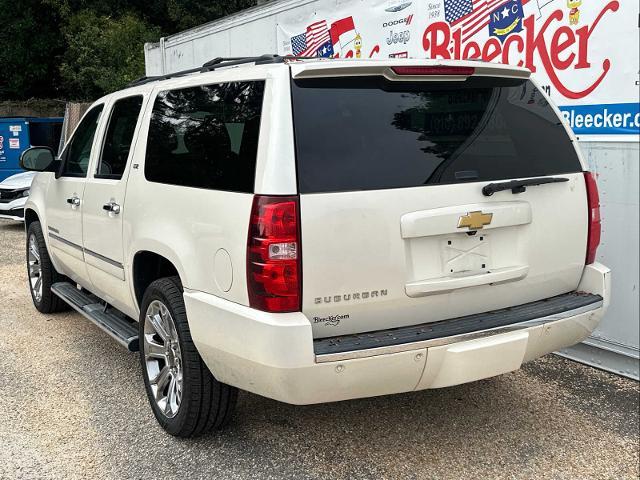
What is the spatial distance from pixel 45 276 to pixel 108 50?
47.5 ft

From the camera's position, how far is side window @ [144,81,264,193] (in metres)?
2.80

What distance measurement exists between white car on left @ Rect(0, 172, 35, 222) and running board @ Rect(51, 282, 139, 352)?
20.5 feet

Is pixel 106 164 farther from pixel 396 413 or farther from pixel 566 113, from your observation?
pixel 566 113

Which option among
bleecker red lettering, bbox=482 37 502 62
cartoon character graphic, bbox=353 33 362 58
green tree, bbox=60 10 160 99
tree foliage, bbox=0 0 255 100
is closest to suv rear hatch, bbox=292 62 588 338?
bleecker red lettering, bbox=482 37 502 62

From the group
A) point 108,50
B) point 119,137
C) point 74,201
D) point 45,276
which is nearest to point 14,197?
point 45,276

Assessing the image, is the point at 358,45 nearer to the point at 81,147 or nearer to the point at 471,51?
the point at 471,51

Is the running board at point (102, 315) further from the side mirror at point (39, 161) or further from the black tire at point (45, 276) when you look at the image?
the side mirror at point (39, 161)

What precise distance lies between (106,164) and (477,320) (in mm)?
2546

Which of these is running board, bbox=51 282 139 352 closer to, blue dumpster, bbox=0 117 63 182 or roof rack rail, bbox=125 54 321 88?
roof rack rail, bbox=125 54 321 88

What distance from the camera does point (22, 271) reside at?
775 centimetres

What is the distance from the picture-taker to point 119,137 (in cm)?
409

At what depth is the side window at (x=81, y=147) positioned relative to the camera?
4.57 m

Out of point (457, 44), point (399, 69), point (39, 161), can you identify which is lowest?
point (39, 161)

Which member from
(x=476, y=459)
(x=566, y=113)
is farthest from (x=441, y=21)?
(x=476, y=459)
